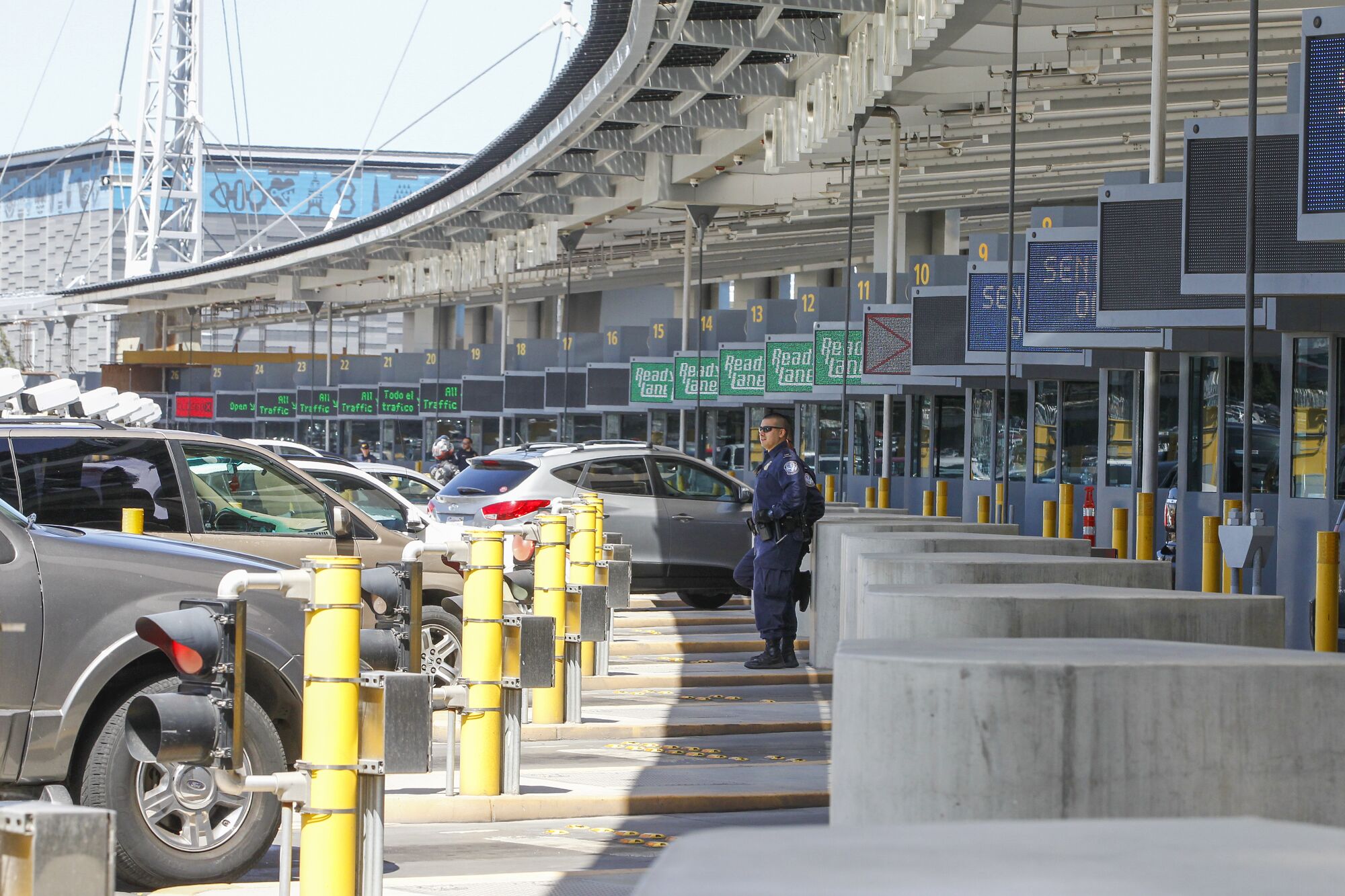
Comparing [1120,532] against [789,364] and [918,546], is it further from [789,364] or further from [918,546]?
[789,364]

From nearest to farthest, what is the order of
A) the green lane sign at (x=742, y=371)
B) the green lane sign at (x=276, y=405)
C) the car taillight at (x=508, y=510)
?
1. the car taillight at (x=508, y=510)
2. the green lane sign at (x=742, y=371)
3. the green lane sign at (x=276, y=405)

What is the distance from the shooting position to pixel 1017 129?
27422mm

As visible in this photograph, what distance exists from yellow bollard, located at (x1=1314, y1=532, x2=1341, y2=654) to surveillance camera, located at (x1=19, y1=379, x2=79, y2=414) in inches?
322

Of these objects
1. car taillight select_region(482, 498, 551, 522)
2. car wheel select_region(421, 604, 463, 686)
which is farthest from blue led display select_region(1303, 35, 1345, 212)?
car taillight select_region(482, 498, 551, 522)

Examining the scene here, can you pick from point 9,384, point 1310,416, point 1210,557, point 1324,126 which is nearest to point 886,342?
point 1310,416

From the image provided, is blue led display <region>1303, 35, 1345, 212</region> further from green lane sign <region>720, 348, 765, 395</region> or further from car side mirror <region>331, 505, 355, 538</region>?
green lane sign <region>720, 348, 765, 395</region>

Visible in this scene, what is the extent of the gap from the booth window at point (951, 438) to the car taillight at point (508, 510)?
13.4 meters

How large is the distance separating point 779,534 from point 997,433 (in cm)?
1297

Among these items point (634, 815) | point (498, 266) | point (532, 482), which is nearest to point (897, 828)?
point (634, 815)

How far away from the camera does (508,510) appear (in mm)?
18266

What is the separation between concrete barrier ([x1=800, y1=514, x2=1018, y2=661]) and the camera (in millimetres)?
13680

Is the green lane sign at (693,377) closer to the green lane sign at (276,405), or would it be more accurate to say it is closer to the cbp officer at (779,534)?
the cbp officer at (779,534)

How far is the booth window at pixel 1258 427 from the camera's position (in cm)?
1869

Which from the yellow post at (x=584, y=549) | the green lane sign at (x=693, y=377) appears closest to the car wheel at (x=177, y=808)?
the yellow post at (x=584, y=549)
